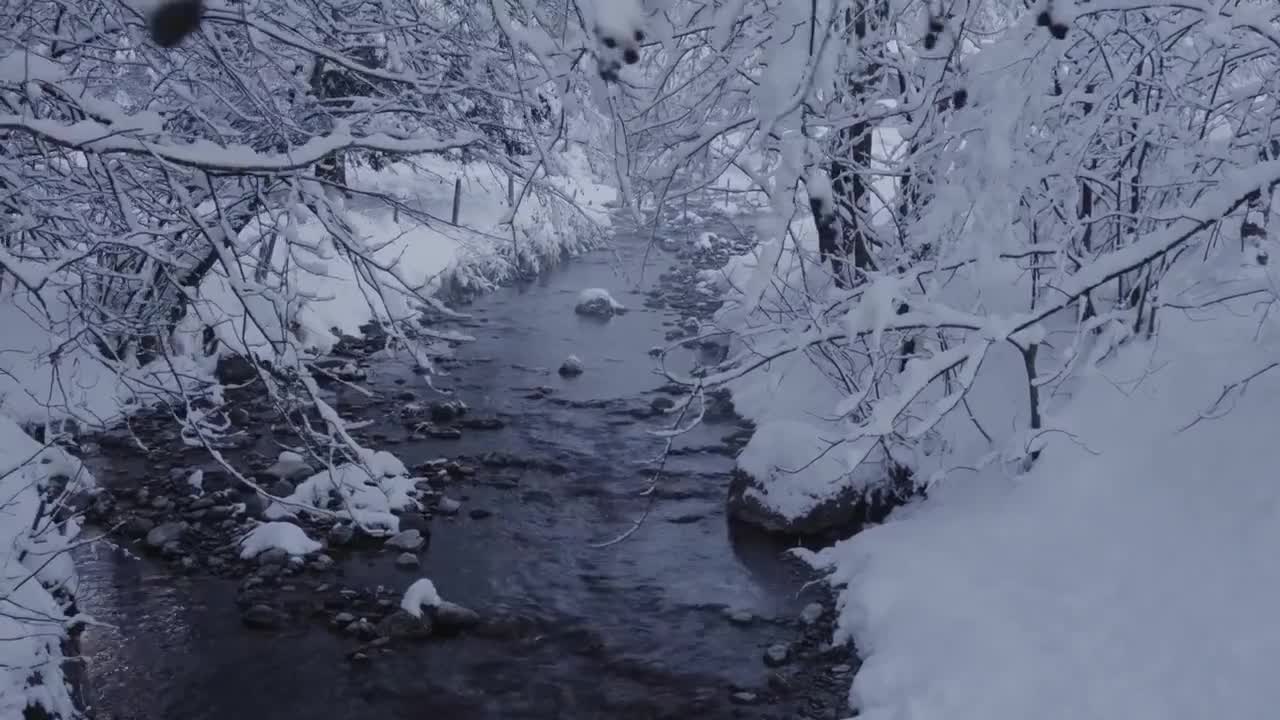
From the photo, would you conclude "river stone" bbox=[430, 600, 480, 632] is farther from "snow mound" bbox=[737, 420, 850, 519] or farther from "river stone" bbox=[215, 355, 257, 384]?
"river stone" bbox=[215, 355, 257, 384]

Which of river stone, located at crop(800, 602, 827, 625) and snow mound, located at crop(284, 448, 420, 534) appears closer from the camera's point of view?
river stone, located at crop(800, 602, 827, 625)

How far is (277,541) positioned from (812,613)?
4672mm

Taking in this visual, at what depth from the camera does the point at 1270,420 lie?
251 inches

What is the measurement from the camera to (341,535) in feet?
28.5

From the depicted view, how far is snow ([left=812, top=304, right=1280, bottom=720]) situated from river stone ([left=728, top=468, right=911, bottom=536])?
1.63 feet

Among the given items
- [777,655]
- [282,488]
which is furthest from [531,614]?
[282,488]

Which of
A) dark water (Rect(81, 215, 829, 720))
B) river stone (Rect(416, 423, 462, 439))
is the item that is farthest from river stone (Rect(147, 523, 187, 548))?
river stone (Rect(416, 423, 462, 439))

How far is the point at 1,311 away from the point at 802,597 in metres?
8.80

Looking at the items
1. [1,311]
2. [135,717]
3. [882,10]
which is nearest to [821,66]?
[882,10]

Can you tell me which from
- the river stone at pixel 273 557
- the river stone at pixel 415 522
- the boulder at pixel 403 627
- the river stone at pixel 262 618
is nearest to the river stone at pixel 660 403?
the river stone at pixel 415 522

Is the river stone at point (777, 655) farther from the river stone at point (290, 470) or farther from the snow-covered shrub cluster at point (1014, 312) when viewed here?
the river stone at point (290, 470)

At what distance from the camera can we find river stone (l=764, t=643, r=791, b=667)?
22.6ft

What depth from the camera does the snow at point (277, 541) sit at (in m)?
8.35

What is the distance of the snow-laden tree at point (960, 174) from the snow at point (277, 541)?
4130 mm
